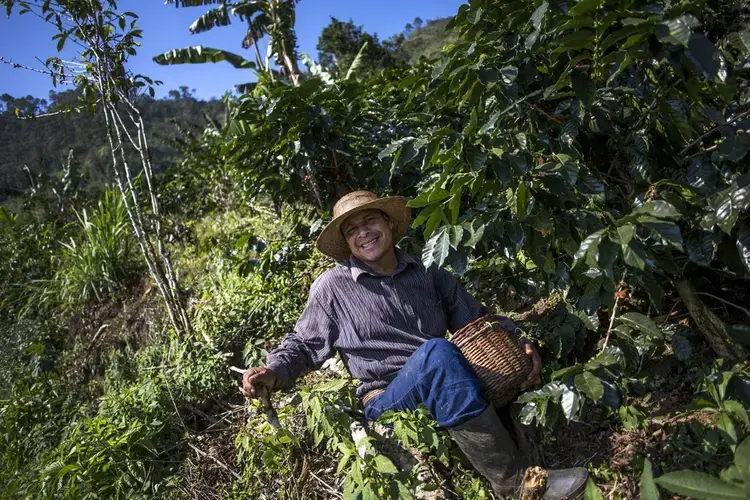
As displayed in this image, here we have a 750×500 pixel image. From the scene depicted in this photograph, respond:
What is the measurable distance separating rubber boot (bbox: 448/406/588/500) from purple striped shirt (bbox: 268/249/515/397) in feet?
1.48

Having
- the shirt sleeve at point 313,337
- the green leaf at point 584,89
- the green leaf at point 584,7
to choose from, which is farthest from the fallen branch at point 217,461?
the green leaf at point 584,7

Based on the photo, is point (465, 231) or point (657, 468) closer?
point (465, 231)

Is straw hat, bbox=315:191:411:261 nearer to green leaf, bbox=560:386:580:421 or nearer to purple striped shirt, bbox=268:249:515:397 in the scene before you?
purple striped shirt, bbox=268:249:515:397

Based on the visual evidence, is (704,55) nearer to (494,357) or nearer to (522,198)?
(522,198)

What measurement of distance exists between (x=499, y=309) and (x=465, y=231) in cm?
162

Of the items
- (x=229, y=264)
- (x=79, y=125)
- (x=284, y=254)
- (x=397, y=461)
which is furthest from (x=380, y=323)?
(x=79, y=125)

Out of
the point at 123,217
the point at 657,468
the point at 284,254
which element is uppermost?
the point at 123,217

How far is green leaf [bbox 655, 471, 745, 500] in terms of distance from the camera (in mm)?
829

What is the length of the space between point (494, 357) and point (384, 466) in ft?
1.91

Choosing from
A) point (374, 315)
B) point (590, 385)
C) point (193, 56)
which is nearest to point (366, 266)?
point (374, 315)

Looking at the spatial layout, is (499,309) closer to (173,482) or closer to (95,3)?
(173,482)

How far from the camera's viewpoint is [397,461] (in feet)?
7.58

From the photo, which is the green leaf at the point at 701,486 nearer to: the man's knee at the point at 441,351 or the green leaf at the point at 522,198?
the green leaf at the point at 522,198

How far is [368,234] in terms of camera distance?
230 centimetres
